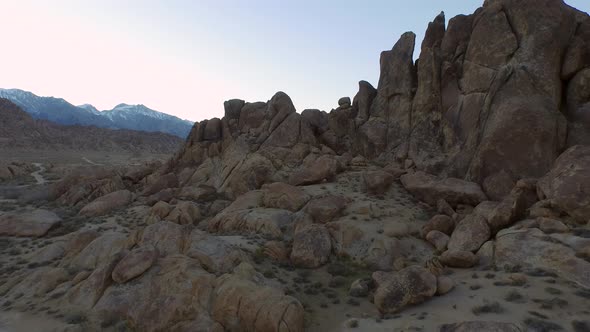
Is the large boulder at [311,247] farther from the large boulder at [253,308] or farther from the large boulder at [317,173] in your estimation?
the large boulder at [317,173]

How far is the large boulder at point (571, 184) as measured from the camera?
61.8ft

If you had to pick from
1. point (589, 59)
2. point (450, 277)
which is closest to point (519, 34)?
point (589, 59)

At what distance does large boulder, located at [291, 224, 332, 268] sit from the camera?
76.4 feet

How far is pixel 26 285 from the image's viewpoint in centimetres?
2025

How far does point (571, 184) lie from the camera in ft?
63.9

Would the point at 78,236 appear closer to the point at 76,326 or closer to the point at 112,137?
the point at 76,326

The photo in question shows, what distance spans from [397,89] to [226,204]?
24.1 m

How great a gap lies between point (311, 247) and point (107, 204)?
92.8 ft

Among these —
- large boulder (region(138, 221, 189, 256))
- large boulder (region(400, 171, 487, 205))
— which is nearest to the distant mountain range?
large boulder (region(138, 221, 189, 256))

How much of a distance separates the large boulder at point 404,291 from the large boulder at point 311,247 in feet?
21.6

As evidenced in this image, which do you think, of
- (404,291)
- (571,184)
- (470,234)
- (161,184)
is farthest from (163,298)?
(161,184)

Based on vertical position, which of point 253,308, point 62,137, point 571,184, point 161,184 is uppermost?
point 571,184

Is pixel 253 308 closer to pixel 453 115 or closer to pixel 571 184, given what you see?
pixel 571 184

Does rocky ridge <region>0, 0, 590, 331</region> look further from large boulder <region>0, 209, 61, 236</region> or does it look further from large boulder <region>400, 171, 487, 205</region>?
large boulder <region>0, 209, 61, 236</region>
